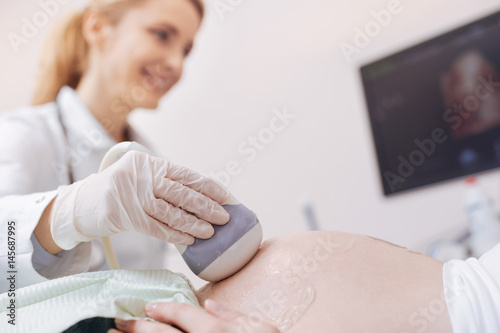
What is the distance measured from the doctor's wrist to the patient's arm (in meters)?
0.33

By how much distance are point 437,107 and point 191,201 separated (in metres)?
1.23

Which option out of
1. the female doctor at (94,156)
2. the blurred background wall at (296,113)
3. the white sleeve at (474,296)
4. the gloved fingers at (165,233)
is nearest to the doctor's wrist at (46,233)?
the female doctor at (94,156)

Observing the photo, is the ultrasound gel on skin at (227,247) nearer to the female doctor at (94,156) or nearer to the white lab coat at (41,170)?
the female doctor at (94,156)

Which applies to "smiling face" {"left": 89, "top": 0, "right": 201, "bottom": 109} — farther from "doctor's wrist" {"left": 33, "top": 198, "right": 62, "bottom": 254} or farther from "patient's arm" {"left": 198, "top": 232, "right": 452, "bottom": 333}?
"patient's arm" {"left": 198, "top": 232, "right": 452, "bottom": 333}

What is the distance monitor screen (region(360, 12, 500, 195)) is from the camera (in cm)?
162

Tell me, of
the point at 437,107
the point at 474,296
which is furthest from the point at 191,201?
the point at 437,107

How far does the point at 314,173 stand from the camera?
6.92 ft

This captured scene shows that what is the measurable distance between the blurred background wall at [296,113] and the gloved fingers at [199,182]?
1.08 m

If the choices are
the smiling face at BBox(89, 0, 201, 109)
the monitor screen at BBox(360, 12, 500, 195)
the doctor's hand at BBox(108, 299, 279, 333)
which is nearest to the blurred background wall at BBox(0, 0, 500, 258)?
the monitor screen at BBox(360, 12, 500, 195)

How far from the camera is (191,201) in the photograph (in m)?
0.82

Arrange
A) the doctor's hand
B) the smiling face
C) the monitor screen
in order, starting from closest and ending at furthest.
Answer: the doctor's hand < the monitor screen < the smiling face

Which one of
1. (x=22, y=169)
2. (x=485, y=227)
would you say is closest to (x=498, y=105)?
(x=485, y=227)

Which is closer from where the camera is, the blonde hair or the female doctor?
the female doctor

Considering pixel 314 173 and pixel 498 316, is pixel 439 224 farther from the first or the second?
pixel 498 316
